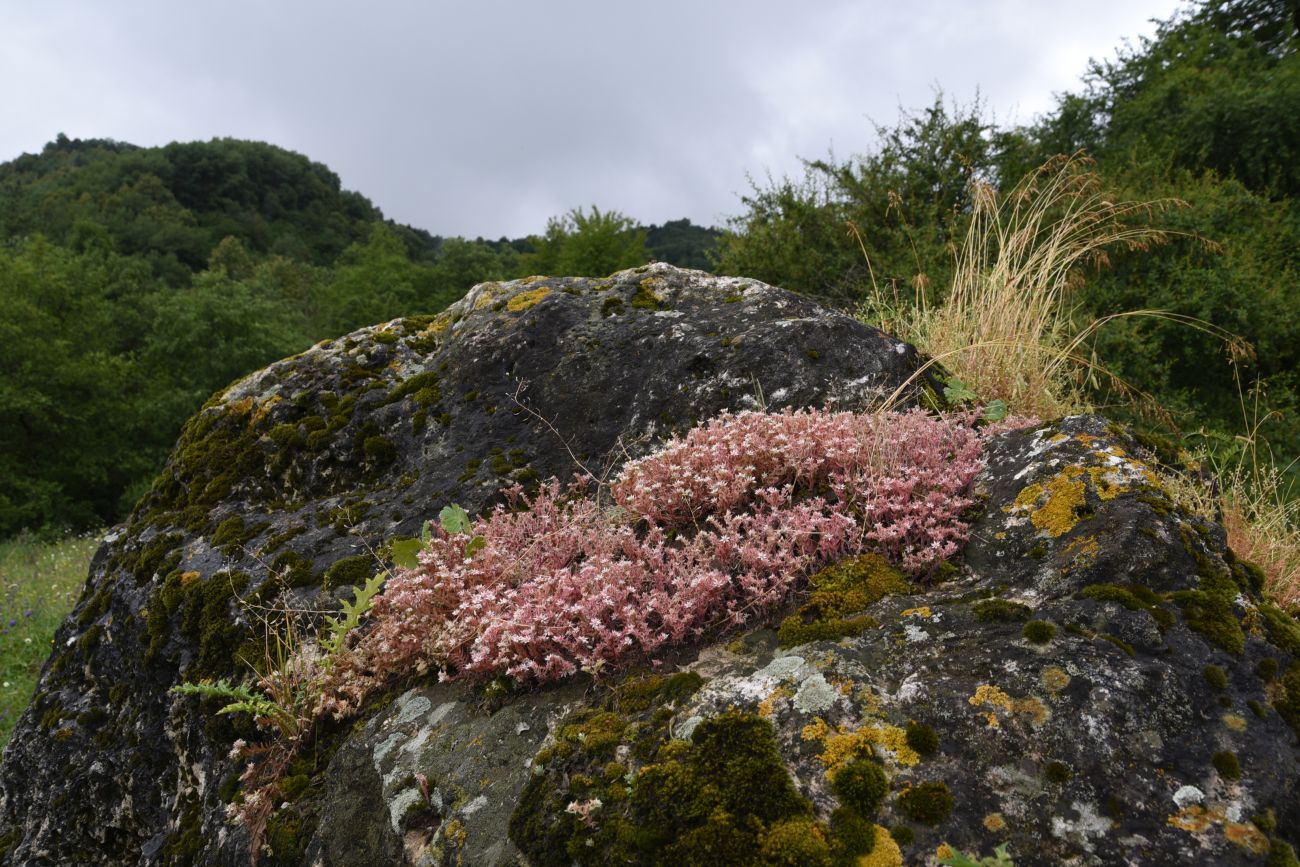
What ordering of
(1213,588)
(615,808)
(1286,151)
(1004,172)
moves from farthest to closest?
(1286,151) < (1004,172) < (1213,588) < (615,808)

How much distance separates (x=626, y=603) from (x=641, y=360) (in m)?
2.03

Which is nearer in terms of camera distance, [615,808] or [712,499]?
[615,808]

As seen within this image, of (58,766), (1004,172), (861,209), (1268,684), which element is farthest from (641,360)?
(1004,172)

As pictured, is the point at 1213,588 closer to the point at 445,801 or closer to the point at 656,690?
the point at 656,690

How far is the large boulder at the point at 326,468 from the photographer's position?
3271 millimetres

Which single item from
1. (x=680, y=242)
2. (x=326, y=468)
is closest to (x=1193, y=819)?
(x=326, y=468)

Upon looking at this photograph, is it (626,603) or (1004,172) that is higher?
(1004,172)

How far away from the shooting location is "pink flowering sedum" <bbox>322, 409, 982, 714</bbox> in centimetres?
236

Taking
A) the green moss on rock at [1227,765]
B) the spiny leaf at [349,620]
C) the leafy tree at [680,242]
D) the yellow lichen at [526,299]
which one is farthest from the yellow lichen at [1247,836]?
the leafy tree at [680,242]

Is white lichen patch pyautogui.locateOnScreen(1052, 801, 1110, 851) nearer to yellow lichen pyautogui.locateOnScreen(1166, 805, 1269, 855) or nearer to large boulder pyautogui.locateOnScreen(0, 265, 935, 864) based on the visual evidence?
yellow lichen pyautogui.locateOnScreen(1166, 805, 1269, 855)

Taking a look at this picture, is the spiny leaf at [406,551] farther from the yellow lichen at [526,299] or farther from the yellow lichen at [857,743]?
the yellow lichen at [526,299]

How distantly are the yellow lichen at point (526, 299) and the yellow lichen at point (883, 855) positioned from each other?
384 centimetres

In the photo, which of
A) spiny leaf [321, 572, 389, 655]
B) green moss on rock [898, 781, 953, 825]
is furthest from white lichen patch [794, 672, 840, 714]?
spiny leaf [321, 572, 389, 655]

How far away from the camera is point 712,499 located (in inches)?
117
